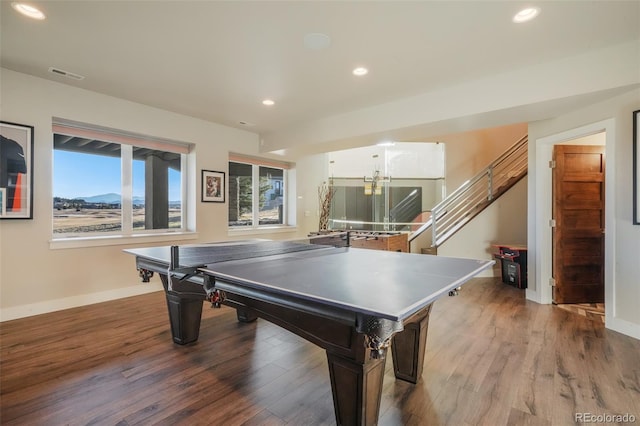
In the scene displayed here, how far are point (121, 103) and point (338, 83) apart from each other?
2830mm

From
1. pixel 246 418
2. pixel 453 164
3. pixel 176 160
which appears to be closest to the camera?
pixel 246 418

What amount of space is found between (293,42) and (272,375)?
8.49 ft

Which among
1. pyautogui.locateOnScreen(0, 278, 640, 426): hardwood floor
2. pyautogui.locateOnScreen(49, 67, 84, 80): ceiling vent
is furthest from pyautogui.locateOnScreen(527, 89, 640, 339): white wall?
pyautogui.locateOnScreen(49, 67, 84, 80): ceiling vent

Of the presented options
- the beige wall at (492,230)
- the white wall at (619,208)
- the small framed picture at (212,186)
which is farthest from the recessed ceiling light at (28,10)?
the beige wall at (492,230)

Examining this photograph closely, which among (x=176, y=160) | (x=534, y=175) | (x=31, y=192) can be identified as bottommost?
(x=31, y=192)

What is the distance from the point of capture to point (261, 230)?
5.81 meters

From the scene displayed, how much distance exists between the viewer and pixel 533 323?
123 inches

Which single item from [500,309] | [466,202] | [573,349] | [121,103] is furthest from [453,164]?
[121,103]

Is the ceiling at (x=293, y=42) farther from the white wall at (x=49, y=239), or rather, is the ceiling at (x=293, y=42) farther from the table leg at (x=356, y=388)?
the table leg at (x=356, y=388)

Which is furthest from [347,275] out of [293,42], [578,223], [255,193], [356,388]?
[255,193]

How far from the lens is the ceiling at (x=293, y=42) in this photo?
211cm

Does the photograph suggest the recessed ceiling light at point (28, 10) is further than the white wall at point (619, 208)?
No

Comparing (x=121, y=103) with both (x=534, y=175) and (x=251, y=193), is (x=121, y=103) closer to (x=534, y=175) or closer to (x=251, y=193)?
(x=251, y=193)

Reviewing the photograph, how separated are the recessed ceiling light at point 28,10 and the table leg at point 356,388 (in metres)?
3.01
